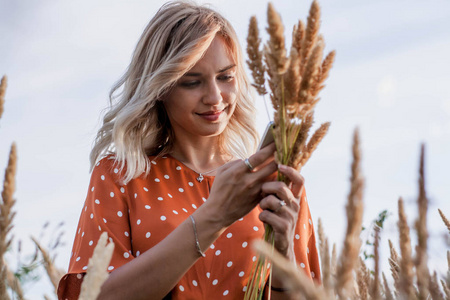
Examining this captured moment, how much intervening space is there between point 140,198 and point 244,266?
642 millimetres

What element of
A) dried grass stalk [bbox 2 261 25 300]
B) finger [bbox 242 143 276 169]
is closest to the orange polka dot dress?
dried grass stalk [bbox 2 261 25 300]

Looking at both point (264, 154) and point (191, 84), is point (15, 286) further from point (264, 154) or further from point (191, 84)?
point (191, 84)

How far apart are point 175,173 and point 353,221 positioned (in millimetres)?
2693

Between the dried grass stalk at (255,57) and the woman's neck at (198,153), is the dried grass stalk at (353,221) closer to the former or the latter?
the dried grass stalk at (255,57)

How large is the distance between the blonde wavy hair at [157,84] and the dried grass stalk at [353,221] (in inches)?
92.2

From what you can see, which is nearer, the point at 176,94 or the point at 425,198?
the point at 425,198

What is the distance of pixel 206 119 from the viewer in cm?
303

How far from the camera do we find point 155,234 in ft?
9.48

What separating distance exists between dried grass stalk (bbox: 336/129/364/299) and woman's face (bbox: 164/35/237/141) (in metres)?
2.20

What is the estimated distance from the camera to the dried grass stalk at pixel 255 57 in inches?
58.1

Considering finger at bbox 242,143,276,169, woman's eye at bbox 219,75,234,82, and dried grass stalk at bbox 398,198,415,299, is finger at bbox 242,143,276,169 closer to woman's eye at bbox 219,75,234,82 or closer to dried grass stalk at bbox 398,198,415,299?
dried grass stalk at bbox 398,198,415,299

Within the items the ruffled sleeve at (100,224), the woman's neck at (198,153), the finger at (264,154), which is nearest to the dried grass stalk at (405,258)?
the finger at (264,154)

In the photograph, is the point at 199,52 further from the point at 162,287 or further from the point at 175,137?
the point at 162,287

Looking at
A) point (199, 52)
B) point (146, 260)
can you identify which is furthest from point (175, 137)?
point (146, 260)
